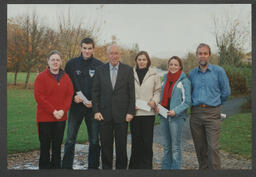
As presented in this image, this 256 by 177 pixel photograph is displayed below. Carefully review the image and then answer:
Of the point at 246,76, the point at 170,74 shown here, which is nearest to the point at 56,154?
the point at 170,74

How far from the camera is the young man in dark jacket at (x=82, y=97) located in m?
4.08

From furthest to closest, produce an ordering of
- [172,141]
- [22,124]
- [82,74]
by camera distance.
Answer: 1. [22,124]
2. [82,74]
3. [172,141]

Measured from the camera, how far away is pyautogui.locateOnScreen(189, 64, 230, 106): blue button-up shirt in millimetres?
3969

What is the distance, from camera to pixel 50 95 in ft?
13.0

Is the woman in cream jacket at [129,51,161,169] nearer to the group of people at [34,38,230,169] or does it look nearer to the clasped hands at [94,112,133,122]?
the group of people at [34,38,230,169]

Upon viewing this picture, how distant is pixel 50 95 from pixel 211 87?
2.37 meters

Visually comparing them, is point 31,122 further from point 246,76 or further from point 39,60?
point 246,76

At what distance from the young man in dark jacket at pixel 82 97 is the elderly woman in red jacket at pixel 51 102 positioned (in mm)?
126

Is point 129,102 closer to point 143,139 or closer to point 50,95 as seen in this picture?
point 143,139

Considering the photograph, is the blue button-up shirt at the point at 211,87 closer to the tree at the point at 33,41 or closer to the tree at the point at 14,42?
the tree at the point at 33,41

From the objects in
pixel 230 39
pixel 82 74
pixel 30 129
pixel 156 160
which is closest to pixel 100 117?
pixel 82 74

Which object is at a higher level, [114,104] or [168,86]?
[168,86]

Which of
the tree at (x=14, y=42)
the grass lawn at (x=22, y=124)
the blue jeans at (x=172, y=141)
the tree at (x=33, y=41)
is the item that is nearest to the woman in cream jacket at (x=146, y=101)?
the blue jeans at (x=172, y=141)

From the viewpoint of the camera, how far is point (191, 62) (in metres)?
5.81
